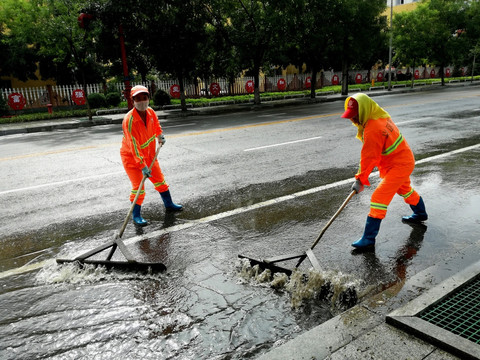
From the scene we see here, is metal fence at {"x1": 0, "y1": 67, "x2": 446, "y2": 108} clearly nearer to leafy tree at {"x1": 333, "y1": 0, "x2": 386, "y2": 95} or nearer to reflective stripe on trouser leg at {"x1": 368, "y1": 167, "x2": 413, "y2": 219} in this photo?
leafy tree at {"x1": 333, "y1": 0, "x2": 386, "y2": 95}

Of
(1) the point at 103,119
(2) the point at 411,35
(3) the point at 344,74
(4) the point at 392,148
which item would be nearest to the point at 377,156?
(4) the point at 392,148

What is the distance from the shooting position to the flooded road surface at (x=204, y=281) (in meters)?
2.67

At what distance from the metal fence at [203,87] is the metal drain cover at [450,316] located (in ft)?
70.0

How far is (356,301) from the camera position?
3.00 m

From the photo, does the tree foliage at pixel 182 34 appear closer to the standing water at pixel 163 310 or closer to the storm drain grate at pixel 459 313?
the standing water at pixel 163 310

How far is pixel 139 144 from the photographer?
4773mm

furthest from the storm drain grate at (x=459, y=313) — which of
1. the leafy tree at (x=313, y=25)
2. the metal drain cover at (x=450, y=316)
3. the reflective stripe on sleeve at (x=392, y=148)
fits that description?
the leafy tree at (x=313, y=25)

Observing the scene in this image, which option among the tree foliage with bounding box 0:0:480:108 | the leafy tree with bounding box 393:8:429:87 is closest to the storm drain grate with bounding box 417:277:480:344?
the tree foliage with bounding box 0:0:480:108

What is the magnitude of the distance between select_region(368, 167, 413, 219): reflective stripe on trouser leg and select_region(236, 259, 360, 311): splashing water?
0.84 m

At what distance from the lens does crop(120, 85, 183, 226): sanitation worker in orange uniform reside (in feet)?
15.2

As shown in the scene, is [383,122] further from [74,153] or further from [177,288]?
[74,153]

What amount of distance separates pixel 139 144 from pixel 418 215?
3335mm

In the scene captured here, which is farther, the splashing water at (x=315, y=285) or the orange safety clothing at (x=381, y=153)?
the orange safety clothing at (x=381, y=153)

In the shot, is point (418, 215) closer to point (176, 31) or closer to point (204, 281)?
point (204, 281)
